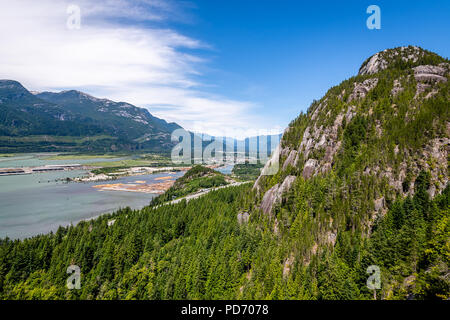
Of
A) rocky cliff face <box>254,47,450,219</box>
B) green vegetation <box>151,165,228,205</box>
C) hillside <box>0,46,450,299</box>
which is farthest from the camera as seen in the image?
green vegetation <box>151,165,228,205</box>

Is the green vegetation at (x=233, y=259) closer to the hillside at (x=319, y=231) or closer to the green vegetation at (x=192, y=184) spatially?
the hillside at (x=319, y=231)

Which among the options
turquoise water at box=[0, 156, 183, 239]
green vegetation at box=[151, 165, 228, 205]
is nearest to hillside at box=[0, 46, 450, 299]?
turquoise water at box=[0, 156, 183, 239]

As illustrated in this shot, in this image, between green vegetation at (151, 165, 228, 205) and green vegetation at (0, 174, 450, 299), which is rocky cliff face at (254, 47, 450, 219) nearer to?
green vegetation at (0, 174, 450, 299)

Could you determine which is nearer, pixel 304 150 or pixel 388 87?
pixel 388 87

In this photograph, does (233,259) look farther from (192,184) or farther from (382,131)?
(192,184)

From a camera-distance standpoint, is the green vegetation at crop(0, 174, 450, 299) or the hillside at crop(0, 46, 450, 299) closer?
the green vegetation at crop(0, 174, 450, 299)
